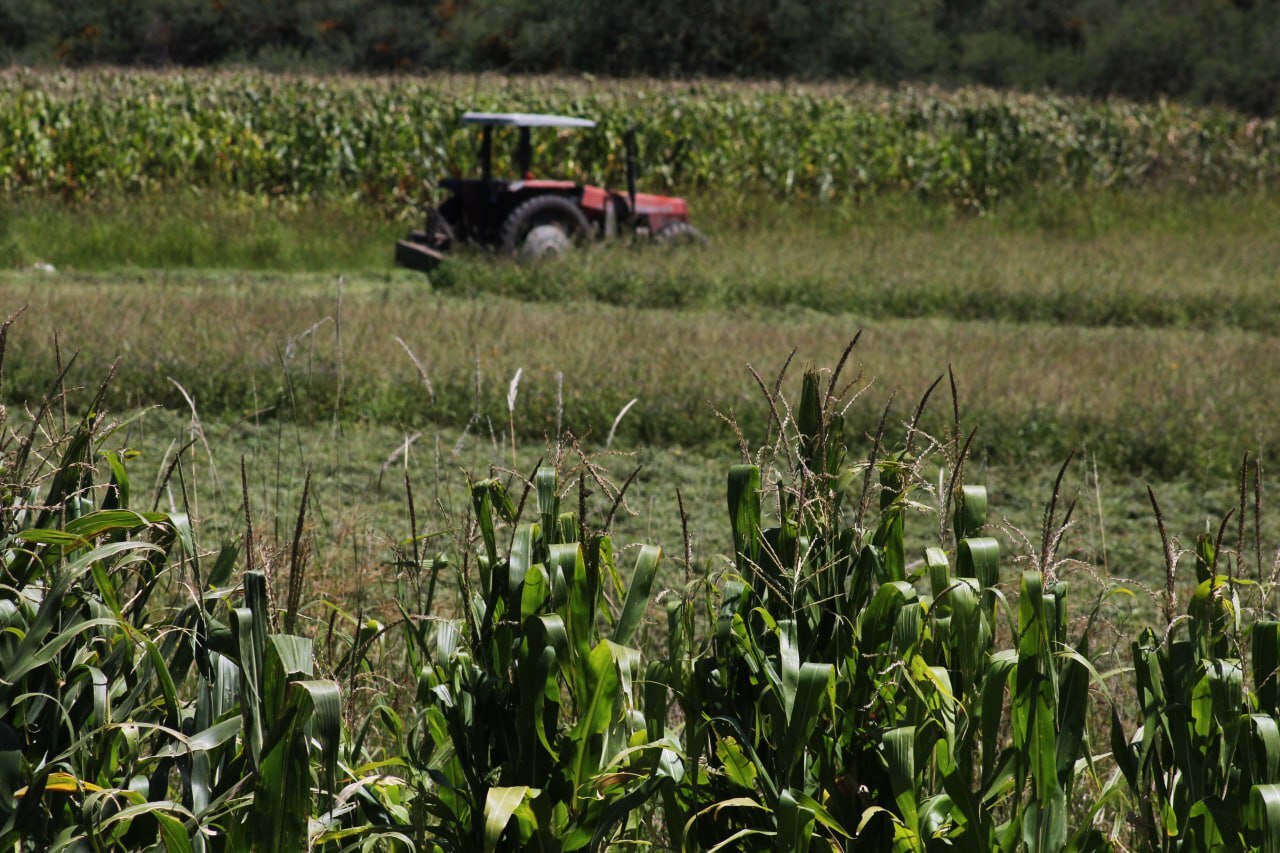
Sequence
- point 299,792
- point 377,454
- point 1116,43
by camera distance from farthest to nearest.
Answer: point 1116,43 < point 377,454 < point 299,792

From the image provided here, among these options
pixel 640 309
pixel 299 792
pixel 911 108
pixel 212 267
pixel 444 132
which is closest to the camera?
pixel 299 792

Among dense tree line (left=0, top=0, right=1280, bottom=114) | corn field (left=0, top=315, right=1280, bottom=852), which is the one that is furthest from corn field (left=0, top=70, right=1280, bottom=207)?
dense tree line (left=0, top=0, right=1280, bottom=114)

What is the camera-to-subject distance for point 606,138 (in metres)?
16.6

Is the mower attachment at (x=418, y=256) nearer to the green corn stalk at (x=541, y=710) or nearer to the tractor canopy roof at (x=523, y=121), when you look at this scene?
the tractor canopy roof at (x=523, y=121)

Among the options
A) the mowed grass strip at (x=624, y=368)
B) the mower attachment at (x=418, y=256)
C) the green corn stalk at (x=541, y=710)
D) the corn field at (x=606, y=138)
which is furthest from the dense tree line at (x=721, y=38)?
the green corn stalk at (x=541, y=710)

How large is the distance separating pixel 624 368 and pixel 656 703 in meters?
5.23

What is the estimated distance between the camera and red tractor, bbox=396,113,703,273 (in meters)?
11.8

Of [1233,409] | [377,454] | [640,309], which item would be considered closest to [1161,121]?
[640,309]

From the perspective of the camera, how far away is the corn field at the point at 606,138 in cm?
1504

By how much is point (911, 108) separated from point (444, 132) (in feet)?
24.1

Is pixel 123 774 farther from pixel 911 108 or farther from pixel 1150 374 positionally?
pixel 911 108

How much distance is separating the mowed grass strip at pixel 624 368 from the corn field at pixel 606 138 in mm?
6460

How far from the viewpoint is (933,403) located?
21.6 feet

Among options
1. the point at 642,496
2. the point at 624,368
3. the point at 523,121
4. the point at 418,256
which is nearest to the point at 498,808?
the point at 642,496
